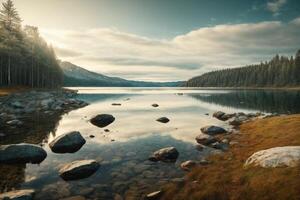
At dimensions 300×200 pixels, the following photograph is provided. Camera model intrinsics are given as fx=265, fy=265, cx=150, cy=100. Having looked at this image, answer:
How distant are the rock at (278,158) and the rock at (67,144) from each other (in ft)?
41.1

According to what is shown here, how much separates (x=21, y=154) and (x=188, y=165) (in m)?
10.6

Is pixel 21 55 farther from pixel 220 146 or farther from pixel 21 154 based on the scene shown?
pixel 220 146

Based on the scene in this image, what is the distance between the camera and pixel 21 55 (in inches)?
2931

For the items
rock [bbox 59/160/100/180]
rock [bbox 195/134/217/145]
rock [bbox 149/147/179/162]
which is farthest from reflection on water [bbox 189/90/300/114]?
rock [bbox 59/160/100/180]

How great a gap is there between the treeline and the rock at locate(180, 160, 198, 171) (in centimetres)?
6222

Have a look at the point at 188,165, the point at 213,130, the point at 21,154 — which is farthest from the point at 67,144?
the point at 213,130

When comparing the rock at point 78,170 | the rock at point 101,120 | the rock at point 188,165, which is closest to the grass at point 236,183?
the rock at point 188,165

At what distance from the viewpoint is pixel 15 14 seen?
77812 mm

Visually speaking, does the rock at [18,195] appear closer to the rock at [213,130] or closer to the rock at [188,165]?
the rock at [188,165]

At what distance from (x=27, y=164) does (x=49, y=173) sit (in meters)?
2.37

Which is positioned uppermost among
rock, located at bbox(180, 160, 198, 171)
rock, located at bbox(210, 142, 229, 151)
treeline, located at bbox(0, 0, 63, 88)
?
treeline, located at bbox(0, 0, 63, 88)

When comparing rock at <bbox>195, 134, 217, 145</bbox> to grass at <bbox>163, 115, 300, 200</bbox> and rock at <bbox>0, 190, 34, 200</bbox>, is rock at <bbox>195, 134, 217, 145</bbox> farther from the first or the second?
rock at <bbox>0, 190, 34, 200</bbox>

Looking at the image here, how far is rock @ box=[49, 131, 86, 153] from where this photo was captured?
1971 cm

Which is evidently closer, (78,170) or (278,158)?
(278,158)
